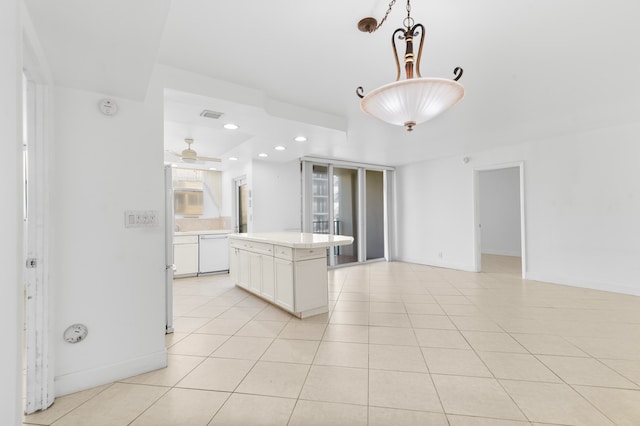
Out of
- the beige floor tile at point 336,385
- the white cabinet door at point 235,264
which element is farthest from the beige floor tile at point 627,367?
the white cabinet door at point 235,264

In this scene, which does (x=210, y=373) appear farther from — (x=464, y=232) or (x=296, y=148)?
(x=464, y=232)

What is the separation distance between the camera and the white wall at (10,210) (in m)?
0.86

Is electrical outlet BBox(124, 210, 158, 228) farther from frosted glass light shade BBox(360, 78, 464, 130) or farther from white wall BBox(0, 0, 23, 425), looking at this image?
frosted glass light shade BBox(360, 78, 464, 130)

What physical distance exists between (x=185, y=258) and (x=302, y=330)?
3.35m

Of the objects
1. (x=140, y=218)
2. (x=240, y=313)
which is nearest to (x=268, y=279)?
(x=240, y=313)

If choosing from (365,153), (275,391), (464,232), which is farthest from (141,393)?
(464,232)

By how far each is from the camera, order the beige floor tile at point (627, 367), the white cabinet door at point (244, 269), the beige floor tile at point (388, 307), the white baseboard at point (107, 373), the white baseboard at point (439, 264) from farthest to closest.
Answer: the white baseboard at point (439, 264), the white cabinet door at point (244, 269), the beige floor tile at point (388, 307), the beige floor tile at point (627, 367), the white baseboard at point (107, 373)

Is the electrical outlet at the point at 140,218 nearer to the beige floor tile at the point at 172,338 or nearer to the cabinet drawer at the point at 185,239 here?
the beige floor tile at the point at 172,338

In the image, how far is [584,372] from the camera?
2014mm

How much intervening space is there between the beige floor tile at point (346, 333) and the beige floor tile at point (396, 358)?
182 mm

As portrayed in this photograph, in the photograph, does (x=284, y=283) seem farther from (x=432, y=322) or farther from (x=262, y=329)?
(x=432, y=322)

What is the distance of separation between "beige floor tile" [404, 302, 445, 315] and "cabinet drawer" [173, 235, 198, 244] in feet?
12.9

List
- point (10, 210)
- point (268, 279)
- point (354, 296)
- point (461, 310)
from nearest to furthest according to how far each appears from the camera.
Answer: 1. point (10, 210)
2. point (461, 310)
3. point (268, 279)
4. point (354, 296)

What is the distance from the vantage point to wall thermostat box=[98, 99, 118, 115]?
1944 millimetres
